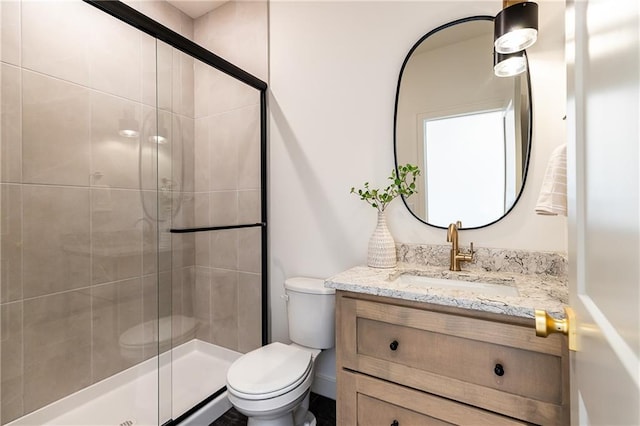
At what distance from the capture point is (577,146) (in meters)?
0.54

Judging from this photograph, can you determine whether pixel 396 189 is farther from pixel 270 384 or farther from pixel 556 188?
pixel 270 384

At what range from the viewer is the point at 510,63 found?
1333mm

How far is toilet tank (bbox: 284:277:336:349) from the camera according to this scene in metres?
1.61

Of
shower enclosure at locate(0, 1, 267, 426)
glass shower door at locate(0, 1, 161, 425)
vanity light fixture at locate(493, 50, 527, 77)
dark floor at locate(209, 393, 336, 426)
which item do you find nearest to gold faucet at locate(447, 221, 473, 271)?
vanity light fixture at locate(493, 50, 527, 77)

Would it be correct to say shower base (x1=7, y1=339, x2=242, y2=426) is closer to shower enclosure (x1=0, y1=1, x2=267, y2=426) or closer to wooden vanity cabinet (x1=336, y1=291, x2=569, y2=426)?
shower enclosure (x1=0, y1=1, x2=267, y2=426)

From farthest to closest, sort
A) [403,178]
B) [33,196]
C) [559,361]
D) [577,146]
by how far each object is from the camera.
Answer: [403,178], [33,196], [559,361], [577,146]

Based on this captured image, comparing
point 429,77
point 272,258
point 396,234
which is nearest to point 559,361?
point 396,234

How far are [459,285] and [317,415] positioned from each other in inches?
43.3

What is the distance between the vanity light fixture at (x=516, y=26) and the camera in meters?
1.18

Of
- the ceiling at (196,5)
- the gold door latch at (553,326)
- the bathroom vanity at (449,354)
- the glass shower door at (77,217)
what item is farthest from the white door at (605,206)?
the ceiling at (196,5)

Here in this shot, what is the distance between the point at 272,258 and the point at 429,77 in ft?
4.71

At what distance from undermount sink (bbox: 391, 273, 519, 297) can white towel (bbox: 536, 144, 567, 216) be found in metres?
0.34

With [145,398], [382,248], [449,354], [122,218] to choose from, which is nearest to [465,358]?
[449,354]

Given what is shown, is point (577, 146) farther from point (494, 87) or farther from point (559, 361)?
point (494, 87)
